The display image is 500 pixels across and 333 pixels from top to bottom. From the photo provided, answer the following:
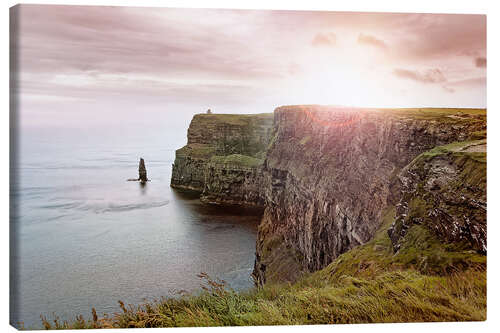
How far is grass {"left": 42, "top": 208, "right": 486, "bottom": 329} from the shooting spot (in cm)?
639

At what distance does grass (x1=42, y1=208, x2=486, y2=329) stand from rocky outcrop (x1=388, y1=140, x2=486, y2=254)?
370mm

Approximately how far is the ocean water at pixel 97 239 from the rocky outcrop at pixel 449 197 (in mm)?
5887

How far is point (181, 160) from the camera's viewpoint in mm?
92125

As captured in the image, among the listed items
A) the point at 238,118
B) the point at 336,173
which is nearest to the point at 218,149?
the point at 238,118

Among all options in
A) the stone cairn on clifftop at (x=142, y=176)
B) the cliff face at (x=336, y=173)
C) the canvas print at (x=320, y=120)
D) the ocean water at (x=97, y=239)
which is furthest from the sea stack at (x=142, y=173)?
the canvas print at (x=320, y=120)

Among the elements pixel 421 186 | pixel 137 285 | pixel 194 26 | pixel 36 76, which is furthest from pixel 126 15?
pixel 137 285

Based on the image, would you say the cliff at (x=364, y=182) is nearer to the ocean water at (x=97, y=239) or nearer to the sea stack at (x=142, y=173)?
the ocean water at (x=97, y=239)

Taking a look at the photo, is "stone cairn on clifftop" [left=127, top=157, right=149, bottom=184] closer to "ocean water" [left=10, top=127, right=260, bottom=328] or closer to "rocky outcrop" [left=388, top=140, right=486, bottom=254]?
"ocean water" [left=10, top=127, right=260, bottom=328]

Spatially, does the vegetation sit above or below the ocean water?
above

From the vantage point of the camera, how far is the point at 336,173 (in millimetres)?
17812

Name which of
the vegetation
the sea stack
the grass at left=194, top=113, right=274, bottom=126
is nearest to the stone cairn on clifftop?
the sea stack

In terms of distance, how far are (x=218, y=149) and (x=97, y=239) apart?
5678cm

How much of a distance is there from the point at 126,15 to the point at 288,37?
4435 mm

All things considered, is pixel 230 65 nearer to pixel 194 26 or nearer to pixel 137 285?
pixel 194 26
